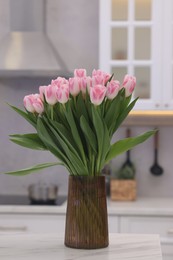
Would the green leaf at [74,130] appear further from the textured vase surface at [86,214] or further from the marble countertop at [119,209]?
the marble countertop at [119,209]

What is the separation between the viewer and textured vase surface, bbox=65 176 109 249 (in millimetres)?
1742

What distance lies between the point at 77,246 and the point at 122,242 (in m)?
0.19

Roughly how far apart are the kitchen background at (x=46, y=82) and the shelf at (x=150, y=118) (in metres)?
0.10

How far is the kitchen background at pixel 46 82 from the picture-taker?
12.4 ft

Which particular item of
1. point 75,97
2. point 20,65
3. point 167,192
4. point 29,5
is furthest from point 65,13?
point 75,97

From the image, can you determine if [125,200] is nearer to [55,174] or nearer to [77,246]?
[55,174]

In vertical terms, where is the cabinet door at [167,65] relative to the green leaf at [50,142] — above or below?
above

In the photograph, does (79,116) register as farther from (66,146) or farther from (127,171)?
(127,171)

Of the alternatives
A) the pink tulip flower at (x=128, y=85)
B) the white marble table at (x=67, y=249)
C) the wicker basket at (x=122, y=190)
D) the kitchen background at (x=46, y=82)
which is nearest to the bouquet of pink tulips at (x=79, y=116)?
the pink tulip flower at (x=128, y=85)

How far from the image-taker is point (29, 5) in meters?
3.64

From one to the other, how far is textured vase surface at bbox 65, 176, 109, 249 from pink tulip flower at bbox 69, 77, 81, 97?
0.88ft

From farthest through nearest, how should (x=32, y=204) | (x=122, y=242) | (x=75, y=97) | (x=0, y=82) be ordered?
(x=0, y=82)
(x=32, y=204)
(x=122, y=242)
(x=75, y=97)

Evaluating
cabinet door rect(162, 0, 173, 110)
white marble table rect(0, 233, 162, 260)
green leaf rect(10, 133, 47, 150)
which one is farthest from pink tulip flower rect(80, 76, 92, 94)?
cabinet door rect(162, 0, 173, 110)

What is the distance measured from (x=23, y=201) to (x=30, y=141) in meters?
1.81
